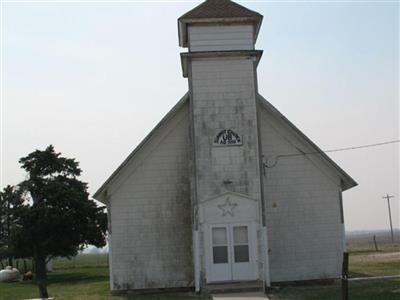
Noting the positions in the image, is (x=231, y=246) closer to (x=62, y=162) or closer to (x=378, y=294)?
(x=378, y=294)

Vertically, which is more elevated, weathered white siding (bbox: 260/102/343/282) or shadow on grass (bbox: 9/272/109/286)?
weathered white siding (bbox: 260/102/343/282)

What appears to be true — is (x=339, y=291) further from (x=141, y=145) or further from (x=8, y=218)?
(x=8, y=218)

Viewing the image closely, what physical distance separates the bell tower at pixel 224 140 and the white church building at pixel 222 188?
0.11ft

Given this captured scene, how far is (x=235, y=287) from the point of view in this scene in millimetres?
18703

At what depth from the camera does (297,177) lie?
21375 millimetres

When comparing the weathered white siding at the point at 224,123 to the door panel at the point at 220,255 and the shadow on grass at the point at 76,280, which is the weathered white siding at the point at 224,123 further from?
the shadow on grass at the point at 76,280

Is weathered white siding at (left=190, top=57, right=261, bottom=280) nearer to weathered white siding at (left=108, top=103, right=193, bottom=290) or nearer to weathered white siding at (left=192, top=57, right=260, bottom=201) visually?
weathered white siding at (left=192, top=57, right=260, bottom=201)

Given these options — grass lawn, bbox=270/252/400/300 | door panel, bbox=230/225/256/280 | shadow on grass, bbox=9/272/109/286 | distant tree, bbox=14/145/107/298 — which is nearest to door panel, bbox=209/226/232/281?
door panel, bbox=230/225/256/280

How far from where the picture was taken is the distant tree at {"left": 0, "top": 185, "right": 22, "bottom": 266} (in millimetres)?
33781

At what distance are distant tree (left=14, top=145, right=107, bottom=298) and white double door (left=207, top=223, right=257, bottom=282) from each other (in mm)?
15051

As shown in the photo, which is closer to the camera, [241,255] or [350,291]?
[350,291]

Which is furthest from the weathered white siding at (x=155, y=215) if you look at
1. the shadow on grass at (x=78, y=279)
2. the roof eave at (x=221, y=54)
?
the shadow on grass at (x=78, y=279)

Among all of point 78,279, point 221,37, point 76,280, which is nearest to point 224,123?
point 221,37

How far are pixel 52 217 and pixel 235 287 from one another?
1616 centimetres
